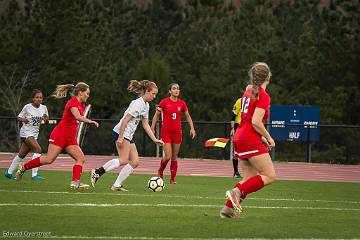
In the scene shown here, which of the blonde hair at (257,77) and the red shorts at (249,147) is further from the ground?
the blonde hair at (257,77)

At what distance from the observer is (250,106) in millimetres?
12422

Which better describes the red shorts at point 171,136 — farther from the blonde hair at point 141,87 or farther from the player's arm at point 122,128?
the player's arm at point 122,128

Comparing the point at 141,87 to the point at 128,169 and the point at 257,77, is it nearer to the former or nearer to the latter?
the point at 128,169

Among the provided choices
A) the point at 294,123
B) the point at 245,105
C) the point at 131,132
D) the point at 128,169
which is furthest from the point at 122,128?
the point at 294,123

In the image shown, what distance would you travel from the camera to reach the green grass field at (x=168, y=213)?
11000mm

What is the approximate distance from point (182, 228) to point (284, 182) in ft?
40.1

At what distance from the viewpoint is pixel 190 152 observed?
136ft

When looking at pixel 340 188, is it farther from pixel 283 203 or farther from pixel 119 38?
pixel 119 38

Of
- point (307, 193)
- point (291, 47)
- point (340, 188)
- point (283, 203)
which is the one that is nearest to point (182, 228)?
point (283, 203)

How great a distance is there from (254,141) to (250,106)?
45 centimetres

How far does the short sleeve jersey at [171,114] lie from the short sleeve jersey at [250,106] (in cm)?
853

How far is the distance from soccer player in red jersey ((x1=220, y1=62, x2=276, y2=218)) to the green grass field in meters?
0.38

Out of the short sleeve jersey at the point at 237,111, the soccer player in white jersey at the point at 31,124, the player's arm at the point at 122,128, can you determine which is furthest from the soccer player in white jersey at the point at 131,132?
the short sleeve jersey at the point at 237,111

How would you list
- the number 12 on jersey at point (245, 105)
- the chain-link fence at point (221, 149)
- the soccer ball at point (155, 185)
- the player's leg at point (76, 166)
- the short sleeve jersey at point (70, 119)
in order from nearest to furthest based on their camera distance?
the number 12 on jersey at point (245, 105), the player's leg at point (76, 166), the short sleeve jersey at point (70, 119), the soccer ball at point (155, 185), the chain-link fence at point (221, 149)
